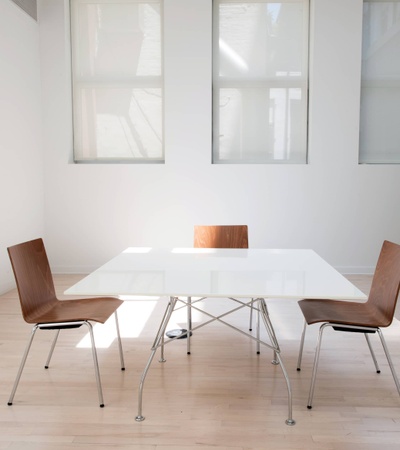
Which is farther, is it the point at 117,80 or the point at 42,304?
the point at 117,80

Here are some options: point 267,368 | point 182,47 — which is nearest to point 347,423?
point 267,368

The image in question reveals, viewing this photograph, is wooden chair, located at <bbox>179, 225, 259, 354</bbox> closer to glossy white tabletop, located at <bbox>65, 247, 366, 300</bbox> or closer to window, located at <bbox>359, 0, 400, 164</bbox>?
glossy white tabletop, located at <bbox>65, 247, 366, 300</bbox>

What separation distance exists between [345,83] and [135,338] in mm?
4019

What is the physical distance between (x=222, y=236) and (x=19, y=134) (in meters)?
2.89

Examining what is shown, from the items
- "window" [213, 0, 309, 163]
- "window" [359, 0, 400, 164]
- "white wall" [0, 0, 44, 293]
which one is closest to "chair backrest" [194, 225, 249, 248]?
"white wall" [0, 0, 44, 293]

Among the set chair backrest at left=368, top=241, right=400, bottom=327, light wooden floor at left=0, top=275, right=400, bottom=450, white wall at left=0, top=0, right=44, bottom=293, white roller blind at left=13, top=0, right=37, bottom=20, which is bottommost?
light wooden floor at left=0, top=275, right=400, bottom=450

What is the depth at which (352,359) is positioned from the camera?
10.2ft

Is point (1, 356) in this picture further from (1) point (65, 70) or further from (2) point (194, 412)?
(1) point (65, 70)

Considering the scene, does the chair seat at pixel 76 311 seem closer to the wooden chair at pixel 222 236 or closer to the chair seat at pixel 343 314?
the wooden chair at pixel 222 236

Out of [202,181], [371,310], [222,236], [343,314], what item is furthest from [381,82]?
[343,314]

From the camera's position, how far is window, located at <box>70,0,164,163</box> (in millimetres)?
5812

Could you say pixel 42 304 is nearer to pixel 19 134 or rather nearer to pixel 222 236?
pixel 222 236

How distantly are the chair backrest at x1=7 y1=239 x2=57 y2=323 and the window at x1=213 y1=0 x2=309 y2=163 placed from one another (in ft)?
11.8

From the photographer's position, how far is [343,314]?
2600mm
